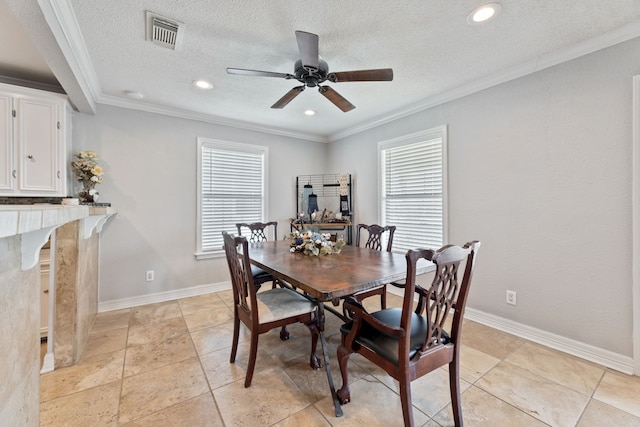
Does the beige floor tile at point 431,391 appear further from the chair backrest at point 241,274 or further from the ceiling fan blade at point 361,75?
the ceiling fan blade at point 361,75

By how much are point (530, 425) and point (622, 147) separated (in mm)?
2106

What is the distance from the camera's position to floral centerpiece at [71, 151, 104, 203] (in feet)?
9.37

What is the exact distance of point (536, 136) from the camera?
8.02ft

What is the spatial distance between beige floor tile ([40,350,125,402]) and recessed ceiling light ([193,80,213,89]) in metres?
2.69

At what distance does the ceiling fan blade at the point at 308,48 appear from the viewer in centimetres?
170

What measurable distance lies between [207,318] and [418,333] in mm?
2401

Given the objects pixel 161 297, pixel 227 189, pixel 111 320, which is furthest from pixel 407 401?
pixel 227 189

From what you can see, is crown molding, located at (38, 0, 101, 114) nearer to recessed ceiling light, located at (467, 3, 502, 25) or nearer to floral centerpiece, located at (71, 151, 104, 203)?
floral centerpiece, located at (71, 151, 104, 203)

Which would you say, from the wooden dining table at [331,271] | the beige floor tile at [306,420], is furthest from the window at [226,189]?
the beige floor tile at [306,420]

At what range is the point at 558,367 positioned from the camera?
6.75ft

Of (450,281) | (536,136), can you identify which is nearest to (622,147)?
(536,136)

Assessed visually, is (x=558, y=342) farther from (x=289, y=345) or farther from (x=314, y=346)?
(x=289, y=345)

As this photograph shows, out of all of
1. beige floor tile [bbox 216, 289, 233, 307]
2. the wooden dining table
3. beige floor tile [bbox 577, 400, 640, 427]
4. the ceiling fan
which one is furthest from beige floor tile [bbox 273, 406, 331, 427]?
the ceiling fan

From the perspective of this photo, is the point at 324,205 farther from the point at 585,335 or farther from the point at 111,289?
the point at 585,335
